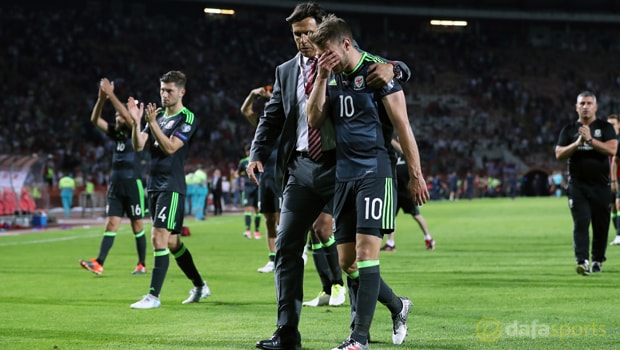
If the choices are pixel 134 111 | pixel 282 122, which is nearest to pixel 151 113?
pixel 134 111

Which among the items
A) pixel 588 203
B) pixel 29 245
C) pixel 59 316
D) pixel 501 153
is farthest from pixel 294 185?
pixel 501 153

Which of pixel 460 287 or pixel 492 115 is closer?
pixel 460 287

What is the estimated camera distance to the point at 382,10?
221 feet

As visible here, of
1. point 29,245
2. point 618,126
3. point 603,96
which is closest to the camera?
point 618,126

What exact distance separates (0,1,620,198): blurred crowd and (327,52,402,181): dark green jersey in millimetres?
36173

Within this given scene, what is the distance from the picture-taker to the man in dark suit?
6605mm

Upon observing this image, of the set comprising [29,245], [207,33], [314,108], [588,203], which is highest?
[207,33]

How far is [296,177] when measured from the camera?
6746 mm

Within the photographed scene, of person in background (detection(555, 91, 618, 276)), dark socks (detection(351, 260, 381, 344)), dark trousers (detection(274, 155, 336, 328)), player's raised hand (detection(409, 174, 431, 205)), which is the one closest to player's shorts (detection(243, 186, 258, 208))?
person in background (detection(555, 91, 618, 276))

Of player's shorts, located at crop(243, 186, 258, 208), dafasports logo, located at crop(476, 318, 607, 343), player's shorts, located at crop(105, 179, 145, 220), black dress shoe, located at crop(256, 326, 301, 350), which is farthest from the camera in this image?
player's shorts, located at crop(243, 186, 258, 208)

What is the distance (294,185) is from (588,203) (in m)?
6.56

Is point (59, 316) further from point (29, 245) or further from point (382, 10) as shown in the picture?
point (382, 10)

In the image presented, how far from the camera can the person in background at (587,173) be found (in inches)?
464

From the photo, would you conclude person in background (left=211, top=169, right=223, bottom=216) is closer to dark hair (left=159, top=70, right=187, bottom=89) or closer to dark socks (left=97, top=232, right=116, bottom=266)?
dark socks (left=97, top=232, right=116, bottom=266)
